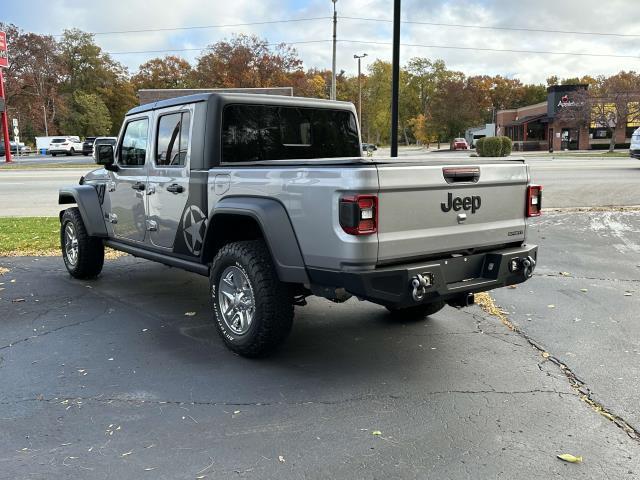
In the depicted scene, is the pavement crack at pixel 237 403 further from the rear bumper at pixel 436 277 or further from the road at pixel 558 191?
the road at pixel 558 191

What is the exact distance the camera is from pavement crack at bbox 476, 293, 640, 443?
344cm

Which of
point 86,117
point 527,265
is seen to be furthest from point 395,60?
point 86,117

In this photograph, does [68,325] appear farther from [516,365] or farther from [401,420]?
[516,365]

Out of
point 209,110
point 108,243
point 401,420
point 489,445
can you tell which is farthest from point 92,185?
point 489,445

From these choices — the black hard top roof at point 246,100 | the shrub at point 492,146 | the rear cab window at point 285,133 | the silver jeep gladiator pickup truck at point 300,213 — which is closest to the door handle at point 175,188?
the silver jeep gladiator pickup truck at point 300,213

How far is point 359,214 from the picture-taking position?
11.8ft

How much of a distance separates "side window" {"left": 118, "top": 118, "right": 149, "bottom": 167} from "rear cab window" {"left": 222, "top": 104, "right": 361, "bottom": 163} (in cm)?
119

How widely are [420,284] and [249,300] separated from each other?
1.34 metres

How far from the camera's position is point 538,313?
18.7ft

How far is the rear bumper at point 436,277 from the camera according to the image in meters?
3.70

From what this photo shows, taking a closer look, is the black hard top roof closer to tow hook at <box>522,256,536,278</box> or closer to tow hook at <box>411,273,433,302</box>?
tow hook at <box>411,273,433,302</box>

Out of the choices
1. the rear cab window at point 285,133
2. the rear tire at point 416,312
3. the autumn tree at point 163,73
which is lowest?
the rear tire at point 416,312

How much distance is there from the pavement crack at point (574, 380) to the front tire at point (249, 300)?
6.57 feet

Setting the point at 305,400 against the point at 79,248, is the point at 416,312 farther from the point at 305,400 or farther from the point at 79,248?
the point at 79,248
